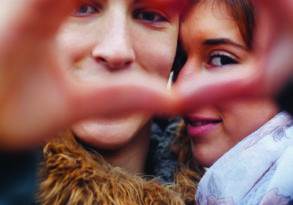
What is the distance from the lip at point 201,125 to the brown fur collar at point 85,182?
120mm

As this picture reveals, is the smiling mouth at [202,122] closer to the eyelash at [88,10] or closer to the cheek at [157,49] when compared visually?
the cheek at [157,49]

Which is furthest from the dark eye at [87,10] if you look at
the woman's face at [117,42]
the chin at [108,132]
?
the chin at [108,132]

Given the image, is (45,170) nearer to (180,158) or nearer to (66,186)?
(66,186)

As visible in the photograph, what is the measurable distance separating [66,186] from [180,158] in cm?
23

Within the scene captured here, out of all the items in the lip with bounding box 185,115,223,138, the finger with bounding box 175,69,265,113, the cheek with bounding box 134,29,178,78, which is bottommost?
the lip with bounding box 185,115,223,138

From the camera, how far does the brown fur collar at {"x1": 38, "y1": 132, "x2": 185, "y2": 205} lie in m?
0.66

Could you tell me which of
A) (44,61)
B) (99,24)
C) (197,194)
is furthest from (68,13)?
(197,194)

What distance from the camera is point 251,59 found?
0.98 feet

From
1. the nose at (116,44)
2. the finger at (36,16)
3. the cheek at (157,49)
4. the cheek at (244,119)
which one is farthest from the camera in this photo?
the cheek at (244,119)

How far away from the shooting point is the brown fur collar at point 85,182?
661mm

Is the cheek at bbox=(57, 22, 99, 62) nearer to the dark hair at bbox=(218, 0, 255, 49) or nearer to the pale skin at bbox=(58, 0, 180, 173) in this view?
the pale skin at bbox=(58, 0, 180, 173)

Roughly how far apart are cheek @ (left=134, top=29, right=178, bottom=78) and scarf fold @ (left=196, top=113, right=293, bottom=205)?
14 centimetres

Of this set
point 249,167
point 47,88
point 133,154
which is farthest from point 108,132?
point 47,88

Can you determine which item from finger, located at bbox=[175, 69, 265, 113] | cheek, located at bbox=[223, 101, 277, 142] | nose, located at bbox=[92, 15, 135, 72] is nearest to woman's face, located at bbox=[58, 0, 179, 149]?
nose, located at bbox=[92, 15, 135, 72]
